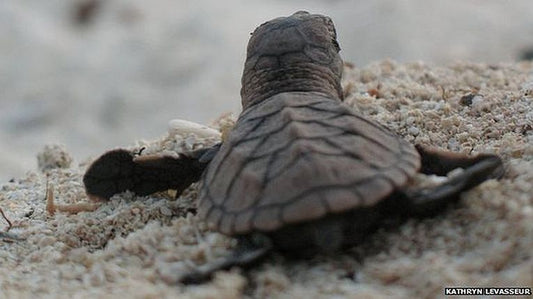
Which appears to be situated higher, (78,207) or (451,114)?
(451,114)

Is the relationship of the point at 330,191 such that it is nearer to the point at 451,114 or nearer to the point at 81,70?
the point at 451,114

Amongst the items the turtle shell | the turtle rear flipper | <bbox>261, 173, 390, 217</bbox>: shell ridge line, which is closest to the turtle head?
the turtle shell

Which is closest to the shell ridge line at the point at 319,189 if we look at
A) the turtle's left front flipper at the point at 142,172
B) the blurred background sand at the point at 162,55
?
the turtle's left front flipper at the point at 142,172

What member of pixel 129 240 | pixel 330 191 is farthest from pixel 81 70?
pixel 330 191

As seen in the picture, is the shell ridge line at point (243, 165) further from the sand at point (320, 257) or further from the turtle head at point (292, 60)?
the turtle head at point (292, 60)

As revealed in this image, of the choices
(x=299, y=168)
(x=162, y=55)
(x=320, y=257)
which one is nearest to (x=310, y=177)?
(x=299, y=168)

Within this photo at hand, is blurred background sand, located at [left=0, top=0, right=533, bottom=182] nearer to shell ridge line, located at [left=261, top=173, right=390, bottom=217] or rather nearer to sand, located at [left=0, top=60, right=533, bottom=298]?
sand, located at [left=0, top=60, right=533, bottom=298]
